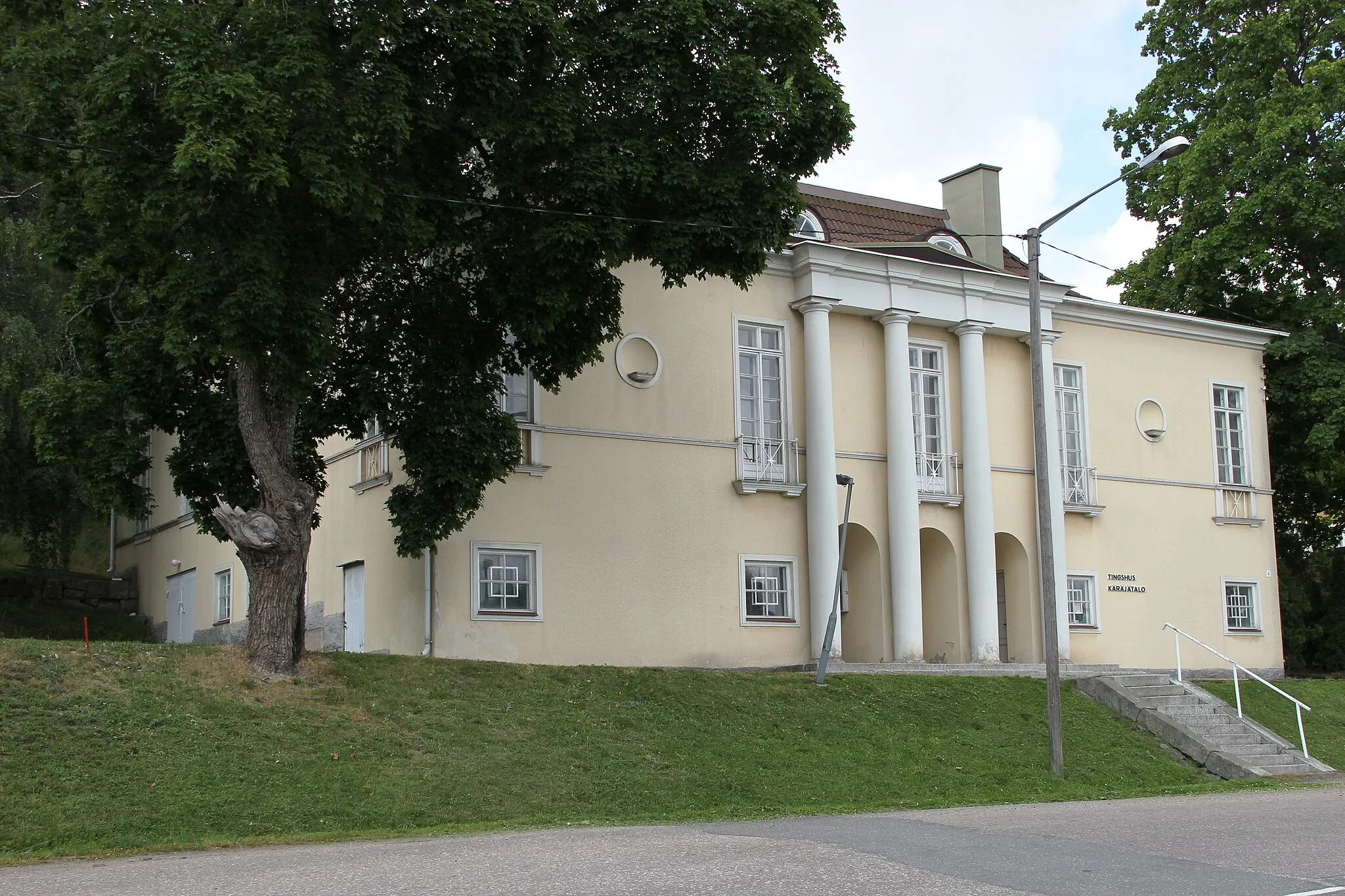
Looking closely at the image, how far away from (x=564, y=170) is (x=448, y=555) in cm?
674

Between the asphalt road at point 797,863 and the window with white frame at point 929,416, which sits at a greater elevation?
the window with white frame at point 929,416

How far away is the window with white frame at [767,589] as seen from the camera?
81.1 ft

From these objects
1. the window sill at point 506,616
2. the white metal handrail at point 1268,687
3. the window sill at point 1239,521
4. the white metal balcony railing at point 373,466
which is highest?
the white metal balcony railing at point 373,466

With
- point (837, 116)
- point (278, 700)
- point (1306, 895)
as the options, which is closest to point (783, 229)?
point (837, 116)

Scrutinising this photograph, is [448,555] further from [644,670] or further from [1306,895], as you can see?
[1306,895]

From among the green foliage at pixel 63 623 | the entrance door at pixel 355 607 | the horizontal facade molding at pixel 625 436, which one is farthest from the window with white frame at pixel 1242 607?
the green foliage at pixel 63 623

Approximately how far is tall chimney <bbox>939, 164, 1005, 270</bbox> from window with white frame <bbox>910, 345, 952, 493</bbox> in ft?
13.4

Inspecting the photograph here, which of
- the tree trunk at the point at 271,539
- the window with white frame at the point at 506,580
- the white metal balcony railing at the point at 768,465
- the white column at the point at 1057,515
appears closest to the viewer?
the tree trunk at the point at 271,539

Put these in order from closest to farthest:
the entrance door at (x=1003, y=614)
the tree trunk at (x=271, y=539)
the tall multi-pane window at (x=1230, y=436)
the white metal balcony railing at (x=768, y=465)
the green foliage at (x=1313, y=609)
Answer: the tree trunk at (x=271, y=539) < the white metal balcony railing at (x=768, y=465) < the entrance door at (x=1003, y=614) < the tall multi-pane window at (x=1230, y=436) < the green foliage at (x=1313, y=609)

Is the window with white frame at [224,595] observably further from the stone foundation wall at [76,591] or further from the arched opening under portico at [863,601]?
the arched opening under portico at [863,601]

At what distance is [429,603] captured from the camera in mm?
21688

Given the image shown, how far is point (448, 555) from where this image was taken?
866 inches

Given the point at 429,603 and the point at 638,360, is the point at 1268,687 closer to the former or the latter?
the point at 638,360

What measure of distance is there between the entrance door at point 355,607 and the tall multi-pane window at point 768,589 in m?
6.41
